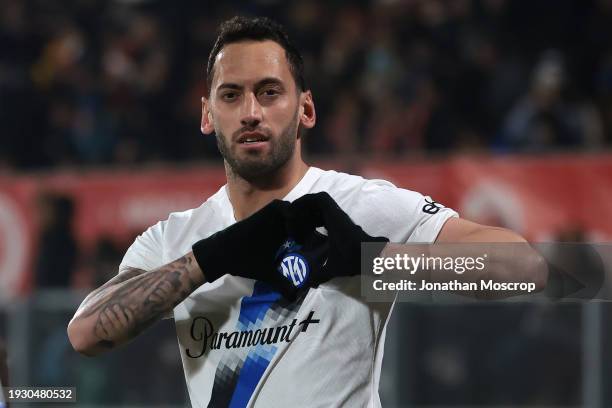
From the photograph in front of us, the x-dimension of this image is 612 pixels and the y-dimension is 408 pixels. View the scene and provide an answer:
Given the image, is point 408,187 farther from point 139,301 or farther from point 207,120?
point 139,301

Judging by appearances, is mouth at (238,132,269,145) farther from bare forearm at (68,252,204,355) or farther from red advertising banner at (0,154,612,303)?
red advertising banner at (0,154,612,303)

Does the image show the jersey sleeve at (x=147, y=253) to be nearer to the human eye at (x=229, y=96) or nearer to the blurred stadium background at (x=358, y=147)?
the human eye at (x=229, y=96)

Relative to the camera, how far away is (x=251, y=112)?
3.21m

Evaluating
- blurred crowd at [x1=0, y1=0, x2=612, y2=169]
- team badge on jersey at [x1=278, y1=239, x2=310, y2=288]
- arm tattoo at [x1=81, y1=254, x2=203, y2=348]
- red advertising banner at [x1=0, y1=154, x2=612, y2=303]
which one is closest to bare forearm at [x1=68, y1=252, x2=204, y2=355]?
arm tattoo at [x1=81, y1=254, x2=203, y2=348]

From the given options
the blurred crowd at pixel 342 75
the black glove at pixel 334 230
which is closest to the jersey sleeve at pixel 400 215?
the black glove at pixel 334 230

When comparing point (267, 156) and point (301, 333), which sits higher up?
point (267, 156)

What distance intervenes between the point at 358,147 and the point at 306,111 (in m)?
6.99

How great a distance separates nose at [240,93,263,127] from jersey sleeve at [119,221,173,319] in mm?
472

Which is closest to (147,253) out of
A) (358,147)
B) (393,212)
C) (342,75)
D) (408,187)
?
(393,212)

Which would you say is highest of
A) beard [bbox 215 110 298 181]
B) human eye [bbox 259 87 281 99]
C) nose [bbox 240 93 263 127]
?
human eye [bbox 259 87 281 99]

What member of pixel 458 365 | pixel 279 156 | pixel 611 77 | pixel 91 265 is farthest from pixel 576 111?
pixel 279 156

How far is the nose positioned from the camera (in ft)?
10.5

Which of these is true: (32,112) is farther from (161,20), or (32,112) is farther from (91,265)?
(91,265)

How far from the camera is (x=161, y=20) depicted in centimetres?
1242
